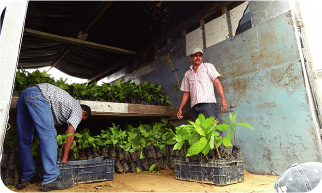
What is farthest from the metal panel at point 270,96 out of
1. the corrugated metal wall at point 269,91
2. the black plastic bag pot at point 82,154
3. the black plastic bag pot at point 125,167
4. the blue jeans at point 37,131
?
the blue jeans at point 37,131

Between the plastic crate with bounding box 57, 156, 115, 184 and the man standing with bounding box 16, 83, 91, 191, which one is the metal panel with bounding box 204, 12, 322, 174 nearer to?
the plastic crate with bounding box 57, 156, 115, 184

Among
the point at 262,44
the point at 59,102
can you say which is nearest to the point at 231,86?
the point at 262,44

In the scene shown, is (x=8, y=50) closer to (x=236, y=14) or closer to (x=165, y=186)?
(x=165, y=186)

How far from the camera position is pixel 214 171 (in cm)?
276

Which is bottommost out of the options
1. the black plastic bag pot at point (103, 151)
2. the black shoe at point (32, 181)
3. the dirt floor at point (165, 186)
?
the dirt floor at point (165, 186)

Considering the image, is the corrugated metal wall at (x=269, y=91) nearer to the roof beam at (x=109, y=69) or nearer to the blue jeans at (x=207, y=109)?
the blue jeans at (x=207, y=109)

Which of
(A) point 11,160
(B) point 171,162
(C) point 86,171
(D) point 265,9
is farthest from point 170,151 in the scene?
(D) point 265,9

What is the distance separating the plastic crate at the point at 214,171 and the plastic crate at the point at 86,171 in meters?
1.17

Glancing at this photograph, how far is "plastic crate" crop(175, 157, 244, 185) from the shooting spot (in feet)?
8.93

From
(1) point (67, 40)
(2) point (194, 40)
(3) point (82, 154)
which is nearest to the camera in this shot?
(3) point (82, 154)

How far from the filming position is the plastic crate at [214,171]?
8.93 feet

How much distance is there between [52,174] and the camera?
265cm

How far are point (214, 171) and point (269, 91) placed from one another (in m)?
1.63

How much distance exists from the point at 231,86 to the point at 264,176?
1.63 meters
